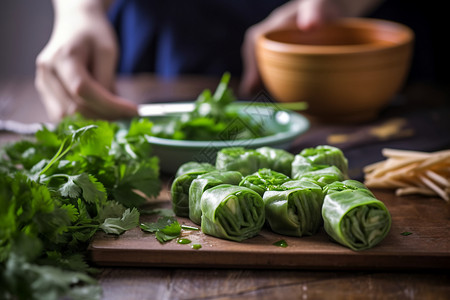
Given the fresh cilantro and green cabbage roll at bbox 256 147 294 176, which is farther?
green cabbage roll at bbox 256 147 294 176

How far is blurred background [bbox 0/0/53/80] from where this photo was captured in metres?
Answer: 5.57

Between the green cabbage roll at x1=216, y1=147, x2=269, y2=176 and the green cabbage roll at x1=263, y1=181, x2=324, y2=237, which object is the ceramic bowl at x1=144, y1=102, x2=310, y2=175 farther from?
the green cabbage roll at x1=263, y1=181, x2=324, y2=237

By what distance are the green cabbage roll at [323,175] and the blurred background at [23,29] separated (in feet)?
14.4

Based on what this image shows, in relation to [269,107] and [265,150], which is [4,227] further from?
[269,107]

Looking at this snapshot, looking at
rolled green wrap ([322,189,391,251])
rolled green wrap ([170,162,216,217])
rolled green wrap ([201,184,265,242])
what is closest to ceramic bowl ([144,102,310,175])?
rolled green wrap ([170,162,216,217])

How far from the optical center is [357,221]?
1547mm

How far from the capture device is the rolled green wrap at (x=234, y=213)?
5.31ft

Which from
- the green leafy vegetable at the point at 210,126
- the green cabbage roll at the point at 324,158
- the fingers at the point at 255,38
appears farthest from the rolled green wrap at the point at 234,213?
the fingers at the point at 255,38

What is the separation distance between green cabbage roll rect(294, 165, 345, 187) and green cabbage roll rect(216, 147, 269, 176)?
6.8 inches

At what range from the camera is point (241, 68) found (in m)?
3.92

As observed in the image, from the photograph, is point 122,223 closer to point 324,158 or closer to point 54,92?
point 324,158

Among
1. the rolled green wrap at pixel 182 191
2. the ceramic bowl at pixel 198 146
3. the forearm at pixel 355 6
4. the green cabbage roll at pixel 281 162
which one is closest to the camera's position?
the rolled green wrap at pixel 182 191

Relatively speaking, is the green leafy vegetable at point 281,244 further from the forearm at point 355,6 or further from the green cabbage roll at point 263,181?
the forearm at point 355,6

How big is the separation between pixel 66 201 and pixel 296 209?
0.67 metres
